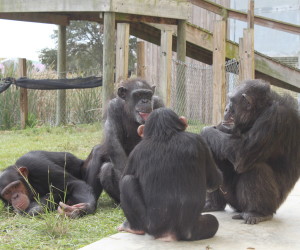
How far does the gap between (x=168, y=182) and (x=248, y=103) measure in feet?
4.85

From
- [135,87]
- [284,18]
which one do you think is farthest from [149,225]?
[284,18]

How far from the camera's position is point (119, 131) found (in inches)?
226

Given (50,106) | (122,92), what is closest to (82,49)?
(50,106)

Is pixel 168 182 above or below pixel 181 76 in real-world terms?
below

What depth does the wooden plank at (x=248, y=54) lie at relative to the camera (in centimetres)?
905

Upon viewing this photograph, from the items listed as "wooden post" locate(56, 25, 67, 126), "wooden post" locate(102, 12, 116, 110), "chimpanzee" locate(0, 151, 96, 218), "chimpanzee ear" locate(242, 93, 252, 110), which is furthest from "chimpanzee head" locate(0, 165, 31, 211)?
"wooden post" locate(56, 25, 67, 126)

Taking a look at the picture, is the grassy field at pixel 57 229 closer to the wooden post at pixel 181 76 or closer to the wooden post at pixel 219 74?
the wooden post at pixel 219 74

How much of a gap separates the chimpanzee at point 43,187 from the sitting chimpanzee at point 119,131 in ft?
0.77

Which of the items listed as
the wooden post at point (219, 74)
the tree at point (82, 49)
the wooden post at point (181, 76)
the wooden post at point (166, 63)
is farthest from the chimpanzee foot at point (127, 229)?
the tree at point (82, 49)

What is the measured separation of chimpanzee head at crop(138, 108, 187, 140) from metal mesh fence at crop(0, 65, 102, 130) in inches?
353

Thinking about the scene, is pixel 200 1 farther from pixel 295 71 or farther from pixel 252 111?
pixel 252 111

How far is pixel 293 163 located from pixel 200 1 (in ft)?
22.7

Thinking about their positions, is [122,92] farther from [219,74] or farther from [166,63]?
[219,74]

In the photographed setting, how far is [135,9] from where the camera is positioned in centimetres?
934
